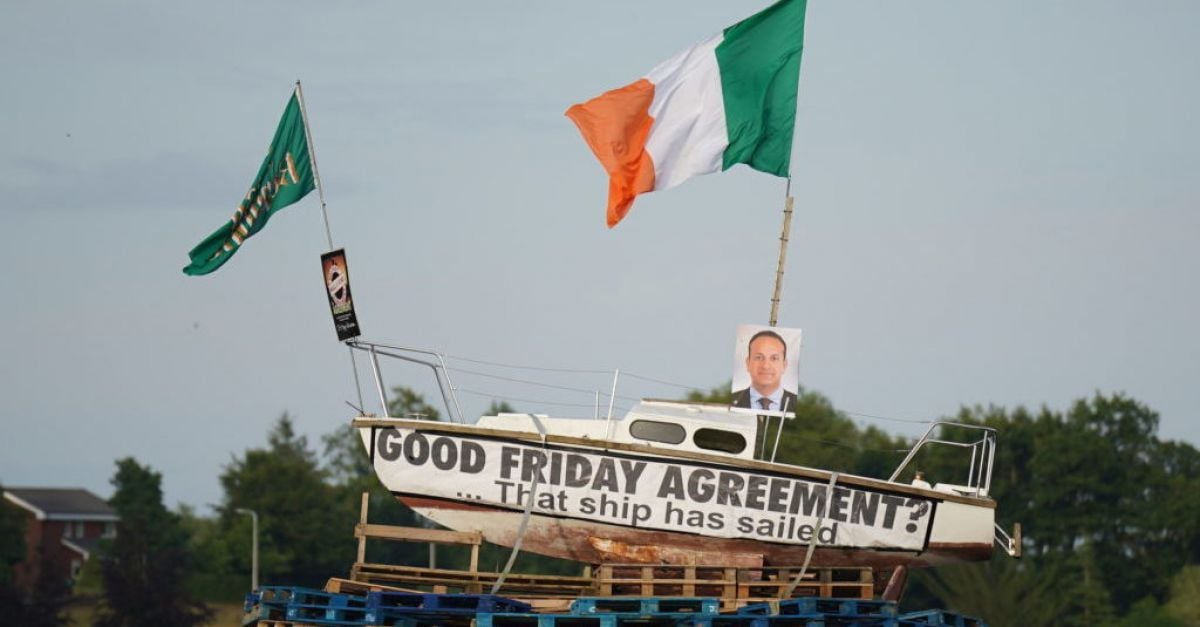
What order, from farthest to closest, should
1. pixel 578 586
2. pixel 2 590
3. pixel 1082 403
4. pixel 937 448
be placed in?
pixel 1082 403
pixel 937 448
pixel 2 590
pixel 578 586

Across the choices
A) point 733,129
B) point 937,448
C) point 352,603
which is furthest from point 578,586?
point 937,448

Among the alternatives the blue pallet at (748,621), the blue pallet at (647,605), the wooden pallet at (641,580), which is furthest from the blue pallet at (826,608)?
the wooden pallet at (641,580)

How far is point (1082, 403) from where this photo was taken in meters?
89.2

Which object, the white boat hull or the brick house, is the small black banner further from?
the brick house

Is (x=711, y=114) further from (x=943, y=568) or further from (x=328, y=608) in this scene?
(x=943, y=568)

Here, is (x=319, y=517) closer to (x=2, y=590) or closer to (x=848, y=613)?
(x=2, y=590)

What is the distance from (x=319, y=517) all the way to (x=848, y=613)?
224 ft

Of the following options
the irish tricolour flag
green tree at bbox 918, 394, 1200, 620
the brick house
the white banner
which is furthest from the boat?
the brick house

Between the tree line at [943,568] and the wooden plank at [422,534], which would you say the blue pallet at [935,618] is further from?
the tree line at [943,568]

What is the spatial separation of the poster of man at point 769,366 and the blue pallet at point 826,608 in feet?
10.4

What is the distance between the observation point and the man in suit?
1038 inches

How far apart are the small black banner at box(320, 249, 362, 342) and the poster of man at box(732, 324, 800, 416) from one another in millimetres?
6042

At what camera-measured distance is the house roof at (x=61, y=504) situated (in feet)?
354

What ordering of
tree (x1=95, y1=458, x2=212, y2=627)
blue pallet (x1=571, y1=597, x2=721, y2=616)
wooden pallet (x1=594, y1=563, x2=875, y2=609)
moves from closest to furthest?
blue pallet (x1=571, y1=597, x2=721, y2=616) < wooden pallet (x1=594, y1=563, x2=875, y2=609) < tree (x1=95, y1=458, x2=212, y2=627)
